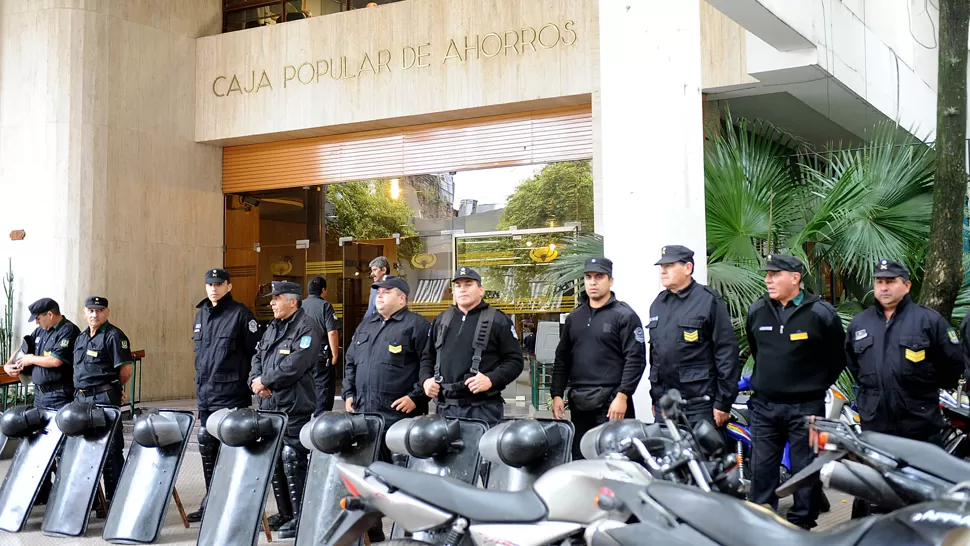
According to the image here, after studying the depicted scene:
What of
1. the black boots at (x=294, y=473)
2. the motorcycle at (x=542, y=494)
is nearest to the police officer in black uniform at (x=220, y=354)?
the black boots at (x=294, y=473)

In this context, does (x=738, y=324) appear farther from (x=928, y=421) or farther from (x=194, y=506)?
(x=194, y=506)

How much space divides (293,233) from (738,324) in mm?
8390

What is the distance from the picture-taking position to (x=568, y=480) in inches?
149

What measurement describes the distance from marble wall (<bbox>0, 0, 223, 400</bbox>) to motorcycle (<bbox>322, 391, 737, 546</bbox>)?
10.6m

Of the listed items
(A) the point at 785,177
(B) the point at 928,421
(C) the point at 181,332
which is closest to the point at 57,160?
(C) the point at 181,332

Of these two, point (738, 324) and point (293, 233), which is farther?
point (293, 233)

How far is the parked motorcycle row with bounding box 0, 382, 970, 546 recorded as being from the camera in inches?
118

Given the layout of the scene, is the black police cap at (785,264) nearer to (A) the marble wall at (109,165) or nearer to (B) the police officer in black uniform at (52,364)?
(B) the police officer in black uniform at (52,364)

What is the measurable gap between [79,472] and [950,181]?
628 cm

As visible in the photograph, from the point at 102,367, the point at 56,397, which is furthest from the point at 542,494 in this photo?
the point at 56,397

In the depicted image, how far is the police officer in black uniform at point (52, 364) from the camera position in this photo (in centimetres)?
777

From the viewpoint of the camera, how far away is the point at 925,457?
3.32 metres

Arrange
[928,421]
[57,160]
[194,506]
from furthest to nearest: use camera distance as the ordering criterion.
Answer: [57,160] → [194,506] → [928,421]

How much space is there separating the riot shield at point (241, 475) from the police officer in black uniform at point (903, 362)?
350 centimetres
